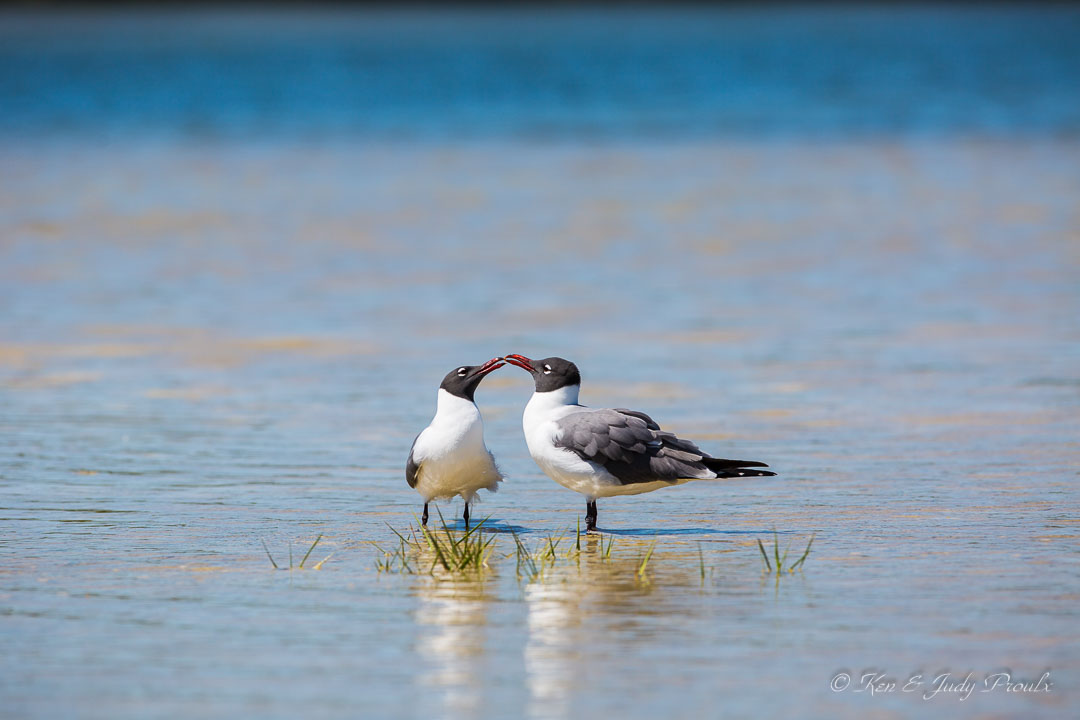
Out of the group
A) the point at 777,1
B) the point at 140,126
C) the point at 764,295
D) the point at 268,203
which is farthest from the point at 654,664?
the point at 777,1

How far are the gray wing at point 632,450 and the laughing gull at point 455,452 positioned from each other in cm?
42

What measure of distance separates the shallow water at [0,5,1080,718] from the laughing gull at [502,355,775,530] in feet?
0.99

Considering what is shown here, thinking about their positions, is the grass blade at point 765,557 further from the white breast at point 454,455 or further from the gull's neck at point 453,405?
the gull's neck at point 453,405

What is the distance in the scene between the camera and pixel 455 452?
801cm

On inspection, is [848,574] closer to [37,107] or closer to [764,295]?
[764,295]

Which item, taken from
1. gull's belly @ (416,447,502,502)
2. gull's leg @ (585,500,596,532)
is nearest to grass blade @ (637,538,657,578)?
gull's leg @ (585,500,596,532)

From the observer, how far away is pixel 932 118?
133ft

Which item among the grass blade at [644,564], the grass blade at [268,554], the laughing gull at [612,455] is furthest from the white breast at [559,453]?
the grass blade at [268,554]

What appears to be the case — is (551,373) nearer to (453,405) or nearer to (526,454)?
(453,405)

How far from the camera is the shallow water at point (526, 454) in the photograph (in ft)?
19.5

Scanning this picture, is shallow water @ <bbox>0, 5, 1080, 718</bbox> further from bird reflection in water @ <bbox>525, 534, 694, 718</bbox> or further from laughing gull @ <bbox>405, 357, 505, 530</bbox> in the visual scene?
laughing gull @ <bbox>405, 357, 505, 530</bbox>

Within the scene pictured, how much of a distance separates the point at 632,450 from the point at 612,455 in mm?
102

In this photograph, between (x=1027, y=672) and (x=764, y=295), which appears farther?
(x=764, y=295)

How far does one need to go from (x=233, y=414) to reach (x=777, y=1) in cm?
16428
